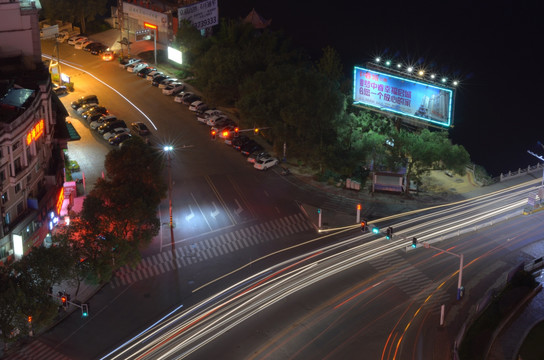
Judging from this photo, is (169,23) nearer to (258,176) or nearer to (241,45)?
(241,45)

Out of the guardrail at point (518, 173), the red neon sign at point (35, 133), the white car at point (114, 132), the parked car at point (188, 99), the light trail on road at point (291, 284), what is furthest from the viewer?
the parked car at point (188, 99)

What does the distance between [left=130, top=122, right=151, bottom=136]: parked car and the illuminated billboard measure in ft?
91.4

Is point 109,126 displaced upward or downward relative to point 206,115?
downward

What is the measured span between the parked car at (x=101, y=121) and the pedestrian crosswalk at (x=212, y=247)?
3045cm

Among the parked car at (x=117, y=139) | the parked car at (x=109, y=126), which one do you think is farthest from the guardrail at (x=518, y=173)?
the parked car at (x=109, y=126)

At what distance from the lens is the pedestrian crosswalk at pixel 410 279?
59.9m

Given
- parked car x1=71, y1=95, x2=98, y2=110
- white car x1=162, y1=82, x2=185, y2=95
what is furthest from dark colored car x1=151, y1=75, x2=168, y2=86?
A: parked car x1=71, y1=95, x2=98, y2=110

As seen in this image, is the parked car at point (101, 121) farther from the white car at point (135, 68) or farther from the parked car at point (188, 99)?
the white car at point (135, 68)

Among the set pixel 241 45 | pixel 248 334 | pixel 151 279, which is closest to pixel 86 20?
pixel 241 45

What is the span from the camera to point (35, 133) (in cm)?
6194

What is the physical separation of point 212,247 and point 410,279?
772 inches

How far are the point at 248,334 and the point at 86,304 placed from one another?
14123 millimetres

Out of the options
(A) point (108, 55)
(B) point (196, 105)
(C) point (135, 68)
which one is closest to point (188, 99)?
(B) point (196, 105)

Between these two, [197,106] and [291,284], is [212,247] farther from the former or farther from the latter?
[197,106]
